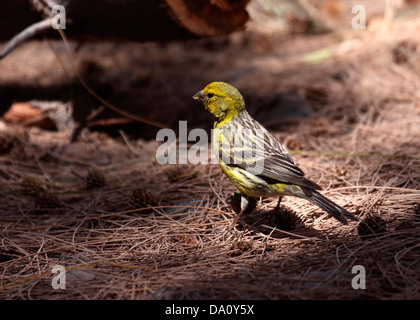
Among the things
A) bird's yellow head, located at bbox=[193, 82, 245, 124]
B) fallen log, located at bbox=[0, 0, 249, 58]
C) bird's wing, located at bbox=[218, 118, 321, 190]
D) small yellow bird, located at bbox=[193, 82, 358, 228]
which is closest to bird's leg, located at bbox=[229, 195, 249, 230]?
small yellow bird, located at bbox=[193, 82, 358, 228]

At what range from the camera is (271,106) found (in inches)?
266

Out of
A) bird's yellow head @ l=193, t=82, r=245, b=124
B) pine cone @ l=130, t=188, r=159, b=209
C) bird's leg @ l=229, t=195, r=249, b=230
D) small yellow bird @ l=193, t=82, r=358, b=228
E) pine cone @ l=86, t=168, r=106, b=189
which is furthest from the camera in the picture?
pine cone @ l=86, t=168, r=106, b=189

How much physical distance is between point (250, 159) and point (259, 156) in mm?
84

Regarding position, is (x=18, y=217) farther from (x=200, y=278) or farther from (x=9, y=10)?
(x=9, y=10)

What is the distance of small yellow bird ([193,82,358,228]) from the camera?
362 cm

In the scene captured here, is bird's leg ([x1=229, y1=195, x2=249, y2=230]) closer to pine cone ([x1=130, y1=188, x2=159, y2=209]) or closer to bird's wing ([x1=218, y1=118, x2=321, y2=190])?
bird's wing ([x1=218, y1=118, x2=321, y2=190])

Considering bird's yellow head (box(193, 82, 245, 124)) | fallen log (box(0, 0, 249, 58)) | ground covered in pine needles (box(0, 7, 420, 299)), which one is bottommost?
ground covered in pine needles (box(0, 7, 420, 299))

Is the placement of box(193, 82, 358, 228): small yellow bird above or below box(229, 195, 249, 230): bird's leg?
above

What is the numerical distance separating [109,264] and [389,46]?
21.3ft

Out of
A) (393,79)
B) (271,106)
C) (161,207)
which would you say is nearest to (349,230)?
(161,207)

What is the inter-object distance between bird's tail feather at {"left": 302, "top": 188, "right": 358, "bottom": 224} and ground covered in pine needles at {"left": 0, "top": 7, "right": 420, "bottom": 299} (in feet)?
0.71

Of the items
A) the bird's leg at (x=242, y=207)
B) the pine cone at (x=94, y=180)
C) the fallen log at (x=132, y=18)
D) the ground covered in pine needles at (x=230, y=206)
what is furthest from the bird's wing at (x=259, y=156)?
the fallen log at (x=132, y=18)

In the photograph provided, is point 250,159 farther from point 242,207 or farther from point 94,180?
point 94,180

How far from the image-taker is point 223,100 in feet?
13.9
